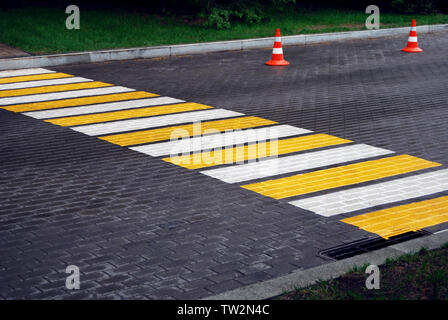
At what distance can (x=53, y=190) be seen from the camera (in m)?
7.55

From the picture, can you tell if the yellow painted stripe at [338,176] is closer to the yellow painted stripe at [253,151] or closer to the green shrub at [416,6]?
the yellow painted stripe at [253,151]

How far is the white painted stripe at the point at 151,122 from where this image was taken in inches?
403

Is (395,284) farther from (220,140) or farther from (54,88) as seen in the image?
(54,88)

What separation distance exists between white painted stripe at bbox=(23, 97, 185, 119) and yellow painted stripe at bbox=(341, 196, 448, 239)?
19.4 ft

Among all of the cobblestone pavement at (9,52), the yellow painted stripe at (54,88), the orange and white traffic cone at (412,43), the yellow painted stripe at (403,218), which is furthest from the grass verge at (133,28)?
the yellow painted stripe at (403,218)

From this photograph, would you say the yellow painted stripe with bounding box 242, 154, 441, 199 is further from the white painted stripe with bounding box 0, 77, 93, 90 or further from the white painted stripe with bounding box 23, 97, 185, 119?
the white painted stripe with bounding box 0, 77, 93, 90

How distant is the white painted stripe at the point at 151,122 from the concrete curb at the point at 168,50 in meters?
5.78

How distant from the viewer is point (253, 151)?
914 cm

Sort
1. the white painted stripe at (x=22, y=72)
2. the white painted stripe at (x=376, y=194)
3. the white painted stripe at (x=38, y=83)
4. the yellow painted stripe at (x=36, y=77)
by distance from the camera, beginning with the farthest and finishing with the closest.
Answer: the white painted stripe at (x=22, y=72) → the yellow painted stripe at (x=36, y=77) → the white painted stripe at (x=38, y=83) → the white painted stripe at (x=376, y=194)

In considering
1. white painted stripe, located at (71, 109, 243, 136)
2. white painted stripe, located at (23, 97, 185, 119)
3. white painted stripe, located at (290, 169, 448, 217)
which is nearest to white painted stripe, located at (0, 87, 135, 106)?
white painted stripe, located at (23, 97, 185, 119)

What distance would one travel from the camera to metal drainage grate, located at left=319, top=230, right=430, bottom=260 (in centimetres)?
592

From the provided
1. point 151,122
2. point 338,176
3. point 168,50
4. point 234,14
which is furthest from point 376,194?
point 234,14

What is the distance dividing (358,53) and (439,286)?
13.7m
